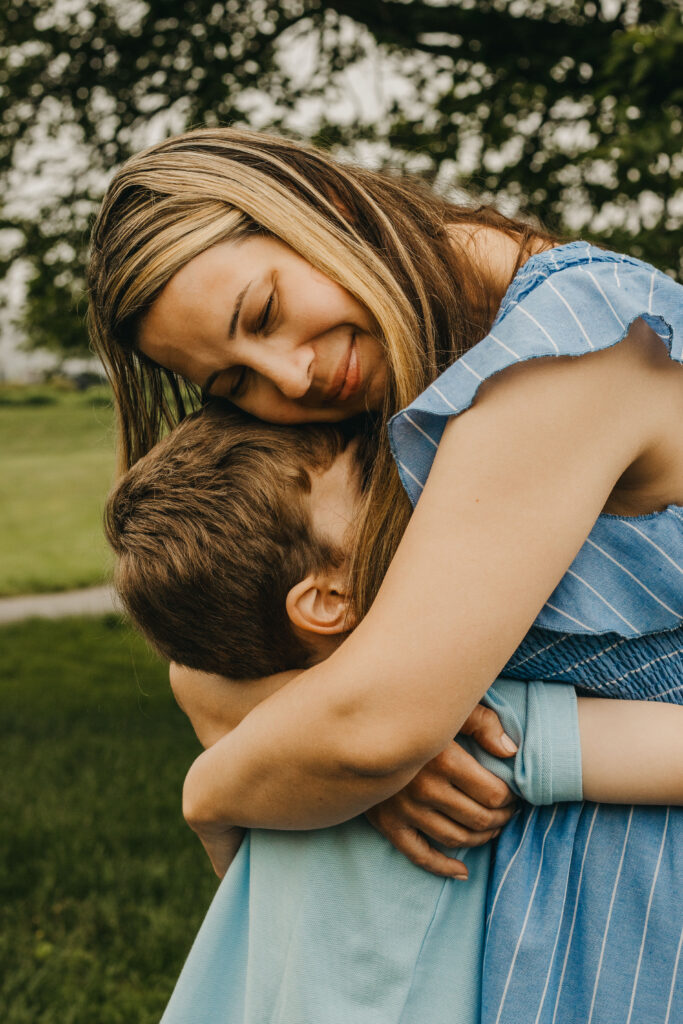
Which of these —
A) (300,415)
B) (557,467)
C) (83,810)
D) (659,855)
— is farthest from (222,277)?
(83,810)

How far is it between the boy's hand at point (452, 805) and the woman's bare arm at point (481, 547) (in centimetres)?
21

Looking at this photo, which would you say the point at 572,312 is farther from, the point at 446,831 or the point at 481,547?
the point at 446,831

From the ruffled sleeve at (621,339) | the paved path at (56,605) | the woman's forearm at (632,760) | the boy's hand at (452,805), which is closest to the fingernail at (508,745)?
the boy's hand at (452,805)

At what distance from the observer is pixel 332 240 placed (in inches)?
67.2

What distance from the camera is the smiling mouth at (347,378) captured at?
178 cm

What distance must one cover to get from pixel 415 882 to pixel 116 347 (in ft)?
3.91

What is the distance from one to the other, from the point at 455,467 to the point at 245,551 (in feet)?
1.82

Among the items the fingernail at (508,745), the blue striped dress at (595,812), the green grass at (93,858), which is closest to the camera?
the blue striped dress at (595,812)


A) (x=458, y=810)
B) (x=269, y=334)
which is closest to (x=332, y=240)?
(x=269, y=334)

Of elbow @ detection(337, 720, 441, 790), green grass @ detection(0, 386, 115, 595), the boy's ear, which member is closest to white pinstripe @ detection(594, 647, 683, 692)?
elbow @ detection(337, 720, 441, 790)

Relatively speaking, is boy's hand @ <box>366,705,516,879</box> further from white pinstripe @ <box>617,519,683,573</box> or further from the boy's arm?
white pinstripe @ <box>617,519,683,573</box>

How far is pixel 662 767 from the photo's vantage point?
4.77 ft

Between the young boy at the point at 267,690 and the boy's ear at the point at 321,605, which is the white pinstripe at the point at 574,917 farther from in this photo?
the boy's ear at the point at 321,605

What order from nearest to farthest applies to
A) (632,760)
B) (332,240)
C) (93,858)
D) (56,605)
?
(632,760), (332,240), (93,858), (56,605)
